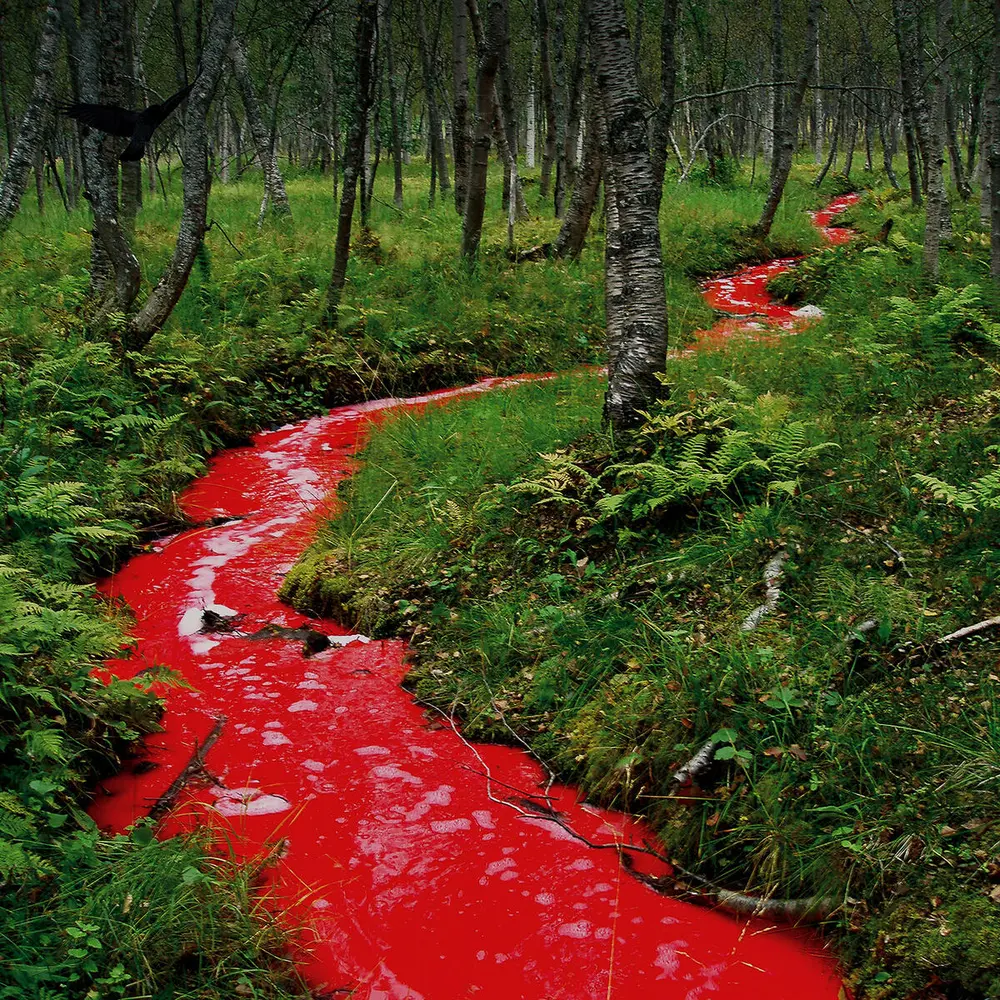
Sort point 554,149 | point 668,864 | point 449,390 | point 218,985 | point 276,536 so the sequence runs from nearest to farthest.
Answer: point 218,985, point 668,864, point 276,536, point 449,390, point 554,149

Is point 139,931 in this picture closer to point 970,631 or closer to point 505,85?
point 970,631

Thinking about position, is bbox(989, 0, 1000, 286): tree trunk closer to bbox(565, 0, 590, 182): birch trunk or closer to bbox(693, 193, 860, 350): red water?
bbox(693, 193, 860, 350): red water

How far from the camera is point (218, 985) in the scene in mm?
2941

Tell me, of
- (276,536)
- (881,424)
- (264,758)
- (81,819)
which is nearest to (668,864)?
(264,758)

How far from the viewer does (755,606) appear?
4516mm

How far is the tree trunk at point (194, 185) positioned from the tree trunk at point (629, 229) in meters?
5.04

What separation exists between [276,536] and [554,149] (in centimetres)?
1645

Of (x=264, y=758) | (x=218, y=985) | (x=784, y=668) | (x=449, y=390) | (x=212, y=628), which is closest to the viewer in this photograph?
(x=218, y=985)

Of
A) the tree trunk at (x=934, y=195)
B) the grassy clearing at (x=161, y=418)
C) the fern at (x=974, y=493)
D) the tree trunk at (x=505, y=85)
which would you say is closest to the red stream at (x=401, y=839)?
the grassy clearing at (x=161, y=418)

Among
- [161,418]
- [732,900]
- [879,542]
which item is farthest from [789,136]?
[732,900]

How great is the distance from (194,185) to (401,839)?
768 centimetres

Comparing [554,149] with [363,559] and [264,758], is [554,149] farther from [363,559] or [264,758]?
[264,758]

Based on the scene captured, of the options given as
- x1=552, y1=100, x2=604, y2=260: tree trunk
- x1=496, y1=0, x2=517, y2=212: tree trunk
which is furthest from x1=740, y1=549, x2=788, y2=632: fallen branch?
x1=496, y1=0, x2=517, y2=212: tree trunk

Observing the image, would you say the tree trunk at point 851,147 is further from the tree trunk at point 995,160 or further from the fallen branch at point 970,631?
the fallen branch at point 970,631
